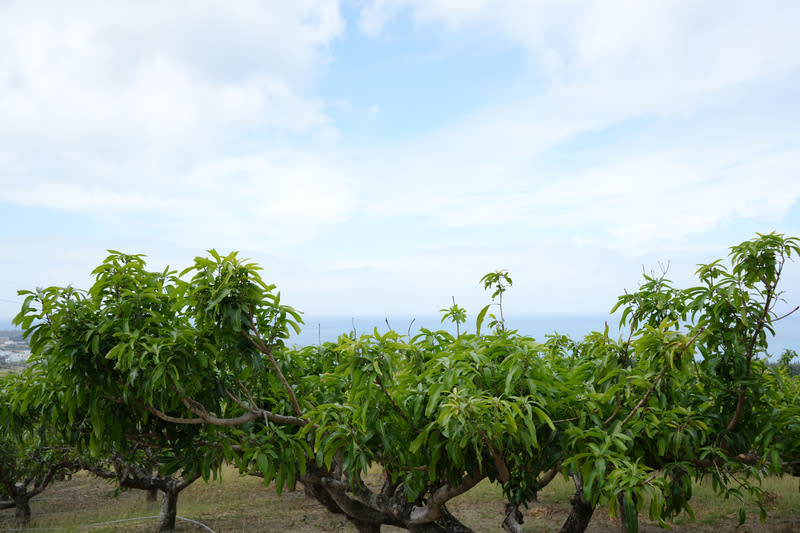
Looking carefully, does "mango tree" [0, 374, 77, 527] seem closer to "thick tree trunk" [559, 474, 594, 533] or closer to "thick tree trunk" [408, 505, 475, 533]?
"thick tree trunk" [408, 505, 475, 533]

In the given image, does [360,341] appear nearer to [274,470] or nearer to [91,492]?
[274,470]

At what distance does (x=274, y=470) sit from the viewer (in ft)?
12.0

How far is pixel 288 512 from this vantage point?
11078 millimetres

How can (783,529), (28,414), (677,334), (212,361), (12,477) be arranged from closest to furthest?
(677,334), (212,361), (28,414), (783,529), (12,477)

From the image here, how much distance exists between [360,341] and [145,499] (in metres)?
13.1

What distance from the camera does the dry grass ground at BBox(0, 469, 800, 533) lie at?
9508 millimetres

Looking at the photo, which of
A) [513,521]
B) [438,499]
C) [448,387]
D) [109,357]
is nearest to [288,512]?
[513,521]

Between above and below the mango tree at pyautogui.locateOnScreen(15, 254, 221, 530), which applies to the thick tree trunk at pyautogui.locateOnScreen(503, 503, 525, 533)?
below

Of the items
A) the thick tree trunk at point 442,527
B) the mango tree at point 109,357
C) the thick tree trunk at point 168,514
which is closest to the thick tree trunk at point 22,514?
the thick tree trunk at point 168,514

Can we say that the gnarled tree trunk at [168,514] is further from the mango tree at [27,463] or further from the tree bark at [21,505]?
the tree bark at [21,505]

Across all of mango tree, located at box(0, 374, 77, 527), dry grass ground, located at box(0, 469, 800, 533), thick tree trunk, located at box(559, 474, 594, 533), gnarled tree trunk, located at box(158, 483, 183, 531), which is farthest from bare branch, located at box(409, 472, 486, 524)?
gnarled tree trunk, located at box(158, 483, 183, 531)

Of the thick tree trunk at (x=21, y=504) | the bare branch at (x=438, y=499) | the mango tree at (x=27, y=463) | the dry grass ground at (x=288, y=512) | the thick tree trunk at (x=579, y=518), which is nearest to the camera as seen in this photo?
the bare branch at (x=438, y=499)

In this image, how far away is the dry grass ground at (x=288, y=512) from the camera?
9508 mm

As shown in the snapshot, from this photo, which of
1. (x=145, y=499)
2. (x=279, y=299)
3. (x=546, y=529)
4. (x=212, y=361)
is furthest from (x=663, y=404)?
(x=145, y=499)
